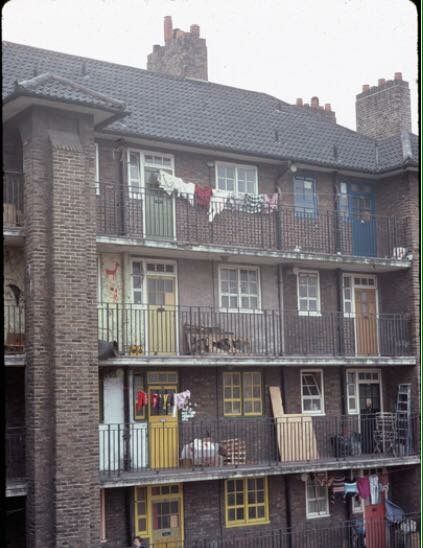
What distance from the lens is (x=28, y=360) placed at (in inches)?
773

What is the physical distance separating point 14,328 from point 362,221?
11.1 m

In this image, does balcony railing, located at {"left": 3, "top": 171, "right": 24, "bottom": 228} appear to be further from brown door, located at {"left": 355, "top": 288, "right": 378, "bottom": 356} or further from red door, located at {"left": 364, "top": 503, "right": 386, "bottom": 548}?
red door, located at {"left": 364, "top": 503, "right": 386, "bottom": 548}

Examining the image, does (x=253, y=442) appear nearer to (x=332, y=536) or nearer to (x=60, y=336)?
(x=332, y=536)

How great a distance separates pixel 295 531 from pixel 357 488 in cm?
241

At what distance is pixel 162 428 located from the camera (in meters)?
21.9

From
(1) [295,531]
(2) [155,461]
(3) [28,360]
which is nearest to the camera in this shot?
(3) [28,360]

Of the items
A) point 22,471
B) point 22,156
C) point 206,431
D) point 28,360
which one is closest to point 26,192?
point 22,156

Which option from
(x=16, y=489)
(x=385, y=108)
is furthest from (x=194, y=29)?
(x=16, y=489)

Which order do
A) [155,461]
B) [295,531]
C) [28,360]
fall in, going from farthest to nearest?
[295,531] → [155,461] → [28,360]

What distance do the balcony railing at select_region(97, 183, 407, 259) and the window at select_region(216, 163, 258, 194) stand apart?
71 centimetres

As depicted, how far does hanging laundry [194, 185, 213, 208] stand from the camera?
23672mm

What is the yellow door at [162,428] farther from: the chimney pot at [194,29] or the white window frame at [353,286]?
the chimney pot at [194,29]

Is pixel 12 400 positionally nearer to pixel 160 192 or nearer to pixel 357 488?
pixel 160 192

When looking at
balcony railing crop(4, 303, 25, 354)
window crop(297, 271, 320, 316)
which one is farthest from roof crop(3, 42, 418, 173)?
balcony railing crop(4, 303, 25, 354)
